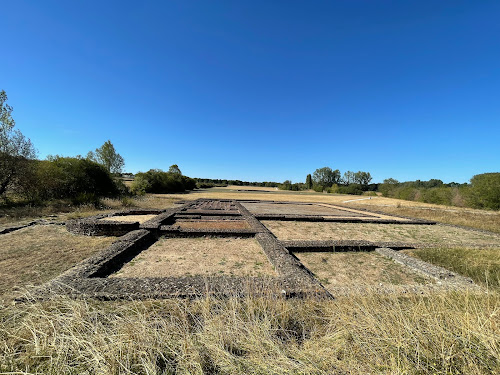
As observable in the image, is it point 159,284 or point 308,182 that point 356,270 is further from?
point 308,182

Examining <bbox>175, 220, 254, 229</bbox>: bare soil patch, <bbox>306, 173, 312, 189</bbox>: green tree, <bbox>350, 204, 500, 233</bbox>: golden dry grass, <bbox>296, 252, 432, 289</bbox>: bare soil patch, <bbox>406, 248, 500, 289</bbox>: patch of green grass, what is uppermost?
<bbox>306, 173, 312, 189</bbox>: green tree

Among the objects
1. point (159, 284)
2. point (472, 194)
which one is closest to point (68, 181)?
point (159, 284)

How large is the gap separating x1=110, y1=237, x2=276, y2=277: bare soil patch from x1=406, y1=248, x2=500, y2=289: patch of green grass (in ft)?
17.9

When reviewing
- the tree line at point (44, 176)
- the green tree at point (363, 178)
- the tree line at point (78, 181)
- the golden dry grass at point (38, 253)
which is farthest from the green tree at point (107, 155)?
the green tree at point (363, 178)

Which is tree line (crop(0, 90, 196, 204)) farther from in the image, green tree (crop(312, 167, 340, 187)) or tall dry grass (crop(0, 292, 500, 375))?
green tree (crop(312, 167, 340, 187))

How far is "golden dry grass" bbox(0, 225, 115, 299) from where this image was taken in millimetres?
4558

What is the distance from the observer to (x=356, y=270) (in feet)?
19.7

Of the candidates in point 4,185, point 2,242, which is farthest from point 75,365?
point 4,185

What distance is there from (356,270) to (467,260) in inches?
146

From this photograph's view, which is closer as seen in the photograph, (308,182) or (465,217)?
(465,217)

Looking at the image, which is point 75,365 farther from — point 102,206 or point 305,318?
point 102,206

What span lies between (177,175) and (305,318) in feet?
164

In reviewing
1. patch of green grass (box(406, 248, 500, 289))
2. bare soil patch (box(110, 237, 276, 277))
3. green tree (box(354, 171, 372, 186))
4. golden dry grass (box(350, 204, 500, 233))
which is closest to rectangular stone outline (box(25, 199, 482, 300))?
bare soil patch (box(110, 237, 276, 277))

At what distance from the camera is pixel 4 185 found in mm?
14055
